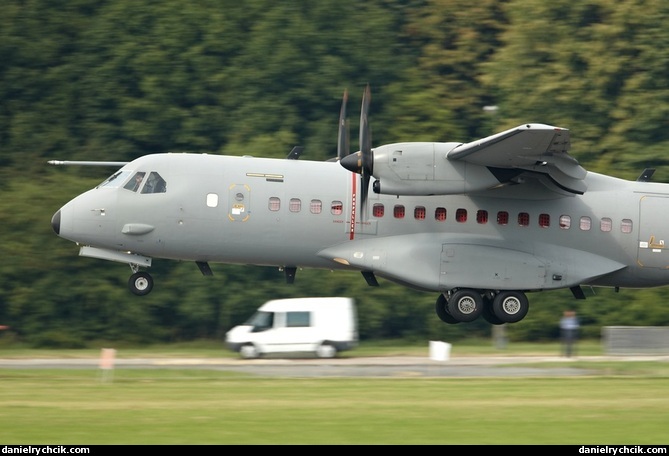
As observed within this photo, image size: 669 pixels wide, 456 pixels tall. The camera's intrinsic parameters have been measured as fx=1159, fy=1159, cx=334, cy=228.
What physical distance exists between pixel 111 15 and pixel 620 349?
26952mm

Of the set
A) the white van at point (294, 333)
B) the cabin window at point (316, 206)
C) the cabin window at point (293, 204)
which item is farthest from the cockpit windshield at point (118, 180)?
the white van at point (294, 333)

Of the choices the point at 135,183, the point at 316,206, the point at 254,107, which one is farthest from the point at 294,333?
the point at 254,107

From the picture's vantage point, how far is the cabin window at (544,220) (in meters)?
26.4

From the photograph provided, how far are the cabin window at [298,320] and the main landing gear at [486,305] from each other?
7.97m

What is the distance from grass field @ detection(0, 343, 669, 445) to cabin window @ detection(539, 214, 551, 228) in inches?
138

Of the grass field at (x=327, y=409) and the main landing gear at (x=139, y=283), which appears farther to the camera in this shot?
the main landing gear at (x=139, y=283)

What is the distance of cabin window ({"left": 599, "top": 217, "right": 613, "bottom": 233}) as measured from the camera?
26.7m

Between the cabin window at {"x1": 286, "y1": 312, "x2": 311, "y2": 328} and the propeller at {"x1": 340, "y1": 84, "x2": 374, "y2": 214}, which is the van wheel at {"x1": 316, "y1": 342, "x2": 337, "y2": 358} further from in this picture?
the propeller at {"x1": 340, "y1": 84, "x2": 374, "y2": 214}

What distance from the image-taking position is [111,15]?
49125mm

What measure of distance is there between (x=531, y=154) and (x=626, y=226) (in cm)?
397

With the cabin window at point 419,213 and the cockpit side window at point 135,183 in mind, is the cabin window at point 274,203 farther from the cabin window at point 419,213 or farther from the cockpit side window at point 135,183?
the cabin window at point 419,213

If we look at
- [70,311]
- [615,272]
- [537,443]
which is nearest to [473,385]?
[615,272]

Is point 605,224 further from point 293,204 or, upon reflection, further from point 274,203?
point 274,203

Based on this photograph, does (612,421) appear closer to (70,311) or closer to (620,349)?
(620,349)
